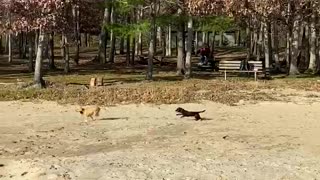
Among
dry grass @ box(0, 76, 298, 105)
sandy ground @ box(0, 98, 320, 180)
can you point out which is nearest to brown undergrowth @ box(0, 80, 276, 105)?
dry grass @ box(0, 76, 298, 105)

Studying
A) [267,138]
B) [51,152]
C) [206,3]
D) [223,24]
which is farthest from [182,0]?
[51,152]

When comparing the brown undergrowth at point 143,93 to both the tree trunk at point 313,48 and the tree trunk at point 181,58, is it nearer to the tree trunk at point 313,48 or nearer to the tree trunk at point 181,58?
the tree trunk at point 181,58

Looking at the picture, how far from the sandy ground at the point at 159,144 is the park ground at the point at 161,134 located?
0.02 m

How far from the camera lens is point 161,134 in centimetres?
1309

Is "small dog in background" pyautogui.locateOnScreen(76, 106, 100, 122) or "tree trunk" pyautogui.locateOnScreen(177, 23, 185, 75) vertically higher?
"tree trunk" pyautogui.locateOnScreen(177, 23, 185, 75)

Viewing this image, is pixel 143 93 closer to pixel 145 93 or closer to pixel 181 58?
pixel 145 93

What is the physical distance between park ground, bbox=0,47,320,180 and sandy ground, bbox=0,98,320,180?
0.02 m

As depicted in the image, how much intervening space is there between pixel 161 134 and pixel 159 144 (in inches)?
50.6

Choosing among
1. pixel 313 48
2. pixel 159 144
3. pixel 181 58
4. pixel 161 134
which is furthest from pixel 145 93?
pixel 313 48

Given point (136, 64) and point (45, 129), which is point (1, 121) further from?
point (136, 64)

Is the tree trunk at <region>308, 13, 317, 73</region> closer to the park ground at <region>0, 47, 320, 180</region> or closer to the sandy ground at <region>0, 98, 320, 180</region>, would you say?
the park ground at <region>0, 47, 320, 180</region>

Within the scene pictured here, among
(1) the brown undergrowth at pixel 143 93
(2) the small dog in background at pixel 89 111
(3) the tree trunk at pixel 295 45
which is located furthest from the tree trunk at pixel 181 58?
(2) the small dog in background at pixel 89 111

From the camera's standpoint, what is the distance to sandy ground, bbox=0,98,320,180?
934 centimetres

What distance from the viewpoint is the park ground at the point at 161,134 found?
9.48m
